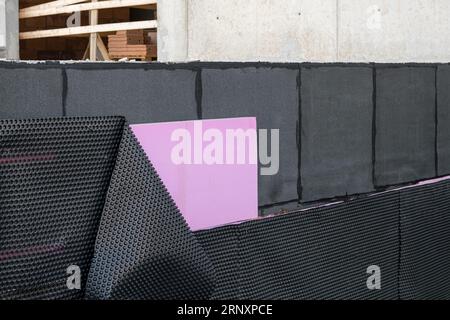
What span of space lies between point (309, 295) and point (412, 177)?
2.38 m

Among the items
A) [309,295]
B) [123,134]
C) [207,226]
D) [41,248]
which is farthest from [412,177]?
[41,248]

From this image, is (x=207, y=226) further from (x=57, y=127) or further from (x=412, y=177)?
(x=412, y=177)

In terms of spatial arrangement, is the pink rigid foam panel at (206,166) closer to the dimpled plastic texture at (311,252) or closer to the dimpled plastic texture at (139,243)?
the dimpled plastic texture at (311,252)

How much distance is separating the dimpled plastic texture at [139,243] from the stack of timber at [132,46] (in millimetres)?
8714

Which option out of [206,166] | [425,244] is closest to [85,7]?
[425,244]

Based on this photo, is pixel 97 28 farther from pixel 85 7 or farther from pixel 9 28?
pixel 9 28

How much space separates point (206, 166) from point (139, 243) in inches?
59.1

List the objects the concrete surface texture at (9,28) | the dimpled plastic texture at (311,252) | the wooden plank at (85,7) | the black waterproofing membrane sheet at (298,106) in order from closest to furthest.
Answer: the black waterproofing membrane sheet at (298,106)
the dimpled plastic texture at (311,252)
the wooden plank at (85,7)
the concrete surface texture at (9,28)

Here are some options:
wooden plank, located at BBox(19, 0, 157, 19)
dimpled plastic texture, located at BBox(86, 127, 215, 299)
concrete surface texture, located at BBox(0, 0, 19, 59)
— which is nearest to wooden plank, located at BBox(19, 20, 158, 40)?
wooden plank, located at BBox(19, 0, 157, 19)

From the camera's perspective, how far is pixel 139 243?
3.53 meters

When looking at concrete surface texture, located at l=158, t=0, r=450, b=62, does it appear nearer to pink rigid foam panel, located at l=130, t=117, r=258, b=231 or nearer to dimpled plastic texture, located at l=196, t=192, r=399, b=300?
dimpled plastic texture, located at l=196, t=192, r=399, b=300

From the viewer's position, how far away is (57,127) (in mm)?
3447

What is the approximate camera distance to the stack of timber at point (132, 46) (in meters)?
12.2

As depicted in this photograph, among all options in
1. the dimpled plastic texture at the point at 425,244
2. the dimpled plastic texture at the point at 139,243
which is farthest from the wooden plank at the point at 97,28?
the dimpled plastic texture at the point at 139,243
